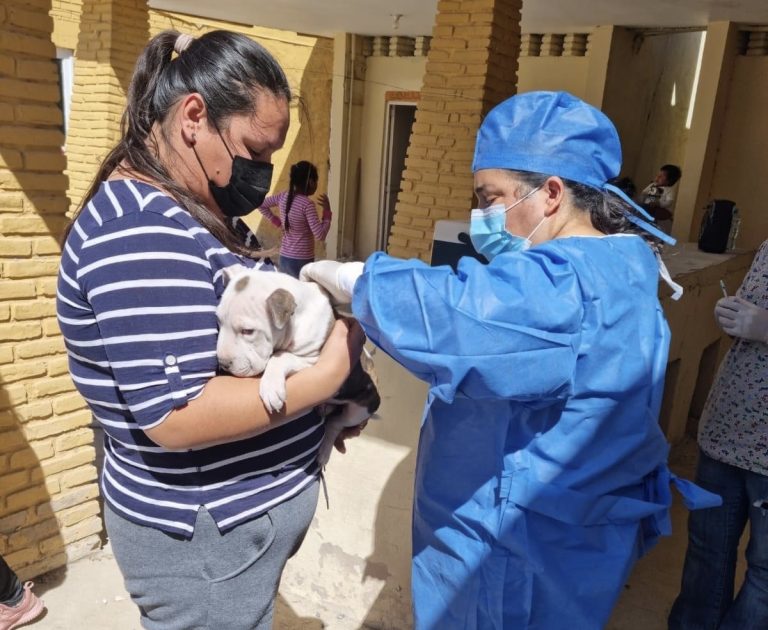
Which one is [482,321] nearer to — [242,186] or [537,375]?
[537,375]

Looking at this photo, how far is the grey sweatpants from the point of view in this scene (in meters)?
1.51

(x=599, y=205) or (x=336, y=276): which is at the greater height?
(x=599, y=205)

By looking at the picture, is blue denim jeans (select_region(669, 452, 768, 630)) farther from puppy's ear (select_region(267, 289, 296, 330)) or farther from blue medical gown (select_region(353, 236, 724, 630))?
puppy's ear (select_region(267, 289, 296, 330))

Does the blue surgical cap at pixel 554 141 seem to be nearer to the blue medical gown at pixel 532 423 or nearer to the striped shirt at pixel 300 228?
the blue medical gown at pixel 532 423

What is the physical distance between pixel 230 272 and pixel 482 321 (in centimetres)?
63

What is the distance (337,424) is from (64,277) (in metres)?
0.95

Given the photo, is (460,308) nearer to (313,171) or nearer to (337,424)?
(337,424)

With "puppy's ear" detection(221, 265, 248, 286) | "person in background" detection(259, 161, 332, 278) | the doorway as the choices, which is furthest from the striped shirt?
"puppy's ear" detection(221, 265, 248, 286)

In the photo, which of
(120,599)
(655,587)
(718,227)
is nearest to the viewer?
(120,599)

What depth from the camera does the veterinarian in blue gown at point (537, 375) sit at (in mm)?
1397

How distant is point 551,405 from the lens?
1578mm

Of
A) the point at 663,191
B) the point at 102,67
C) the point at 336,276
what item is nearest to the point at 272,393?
the point at 336,276

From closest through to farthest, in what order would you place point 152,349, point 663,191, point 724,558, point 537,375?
1. point 152,349
2. point 537,375
3. point 724,558
4. point 663,191

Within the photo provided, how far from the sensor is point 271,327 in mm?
1616
